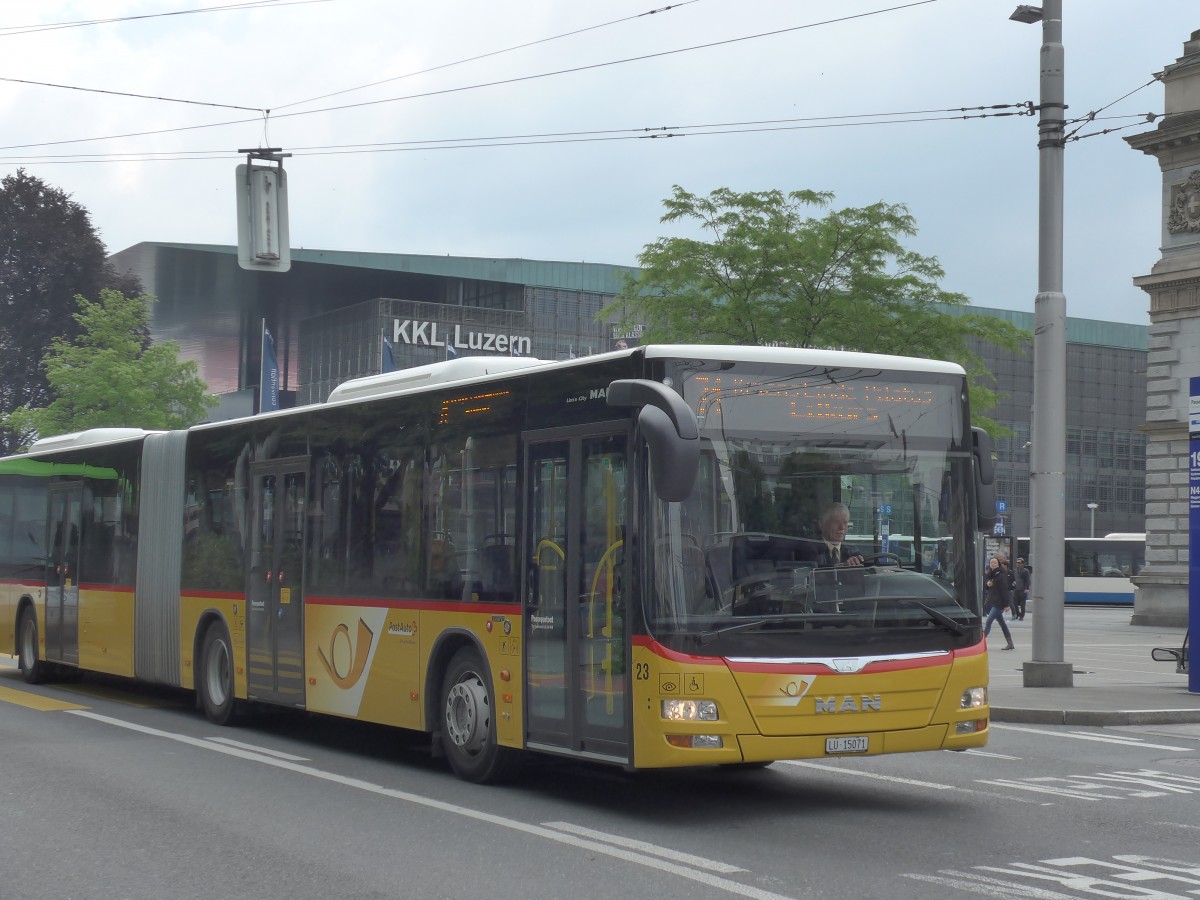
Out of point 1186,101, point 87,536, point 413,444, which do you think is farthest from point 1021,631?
point 413,444

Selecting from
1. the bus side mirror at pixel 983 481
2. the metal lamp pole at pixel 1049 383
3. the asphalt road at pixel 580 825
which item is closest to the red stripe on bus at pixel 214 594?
the asphalt road at pixel 580 825

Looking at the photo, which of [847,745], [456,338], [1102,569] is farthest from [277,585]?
[456,338]

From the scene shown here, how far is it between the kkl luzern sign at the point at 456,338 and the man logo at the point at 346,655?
6424 centimetres

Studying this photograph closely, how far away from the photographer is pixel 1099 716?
1577cm

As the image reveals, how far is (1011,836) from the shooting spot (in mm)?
8938

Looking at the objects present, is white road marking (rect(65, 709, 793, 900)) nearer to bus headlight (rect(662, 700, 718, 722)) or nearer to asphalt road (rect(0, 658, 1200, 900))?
asphalt road (rect(0, 658, 1200, 900))

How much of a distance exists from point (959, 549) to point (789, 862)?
9.13 ft

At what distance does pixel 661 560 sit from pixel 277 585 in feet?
19.7

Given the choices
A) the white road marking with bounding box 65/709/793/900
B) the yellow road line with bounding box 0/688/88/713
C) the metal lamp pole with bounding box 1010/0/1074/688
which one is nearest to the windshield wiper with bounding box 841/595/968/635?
the white road marking with bounding box 65/709/793/900

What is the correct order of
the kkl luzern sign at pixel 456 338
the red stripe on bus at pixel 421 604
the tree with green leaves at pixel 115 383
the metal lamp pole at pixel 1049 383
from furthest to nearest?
the kkl luzern sign at pixel 456 338 → the tree with green leaves at pixel 115 383 → the metal lamp pole at pixel 1049 383 → the red stripe on bus at pixel 421 604

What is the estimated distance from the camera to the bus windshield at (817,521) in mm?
9328

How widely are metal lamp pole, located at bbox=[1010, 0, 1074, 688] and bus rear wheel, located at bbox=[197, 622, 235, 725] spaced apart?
8.96 m

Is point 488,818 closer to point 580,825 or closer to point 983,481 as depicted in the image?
point 580,825

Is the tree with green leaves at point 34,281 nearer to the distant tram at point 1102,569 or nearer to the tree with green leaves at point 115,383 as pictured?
the tree with green leaves at point 115,383
